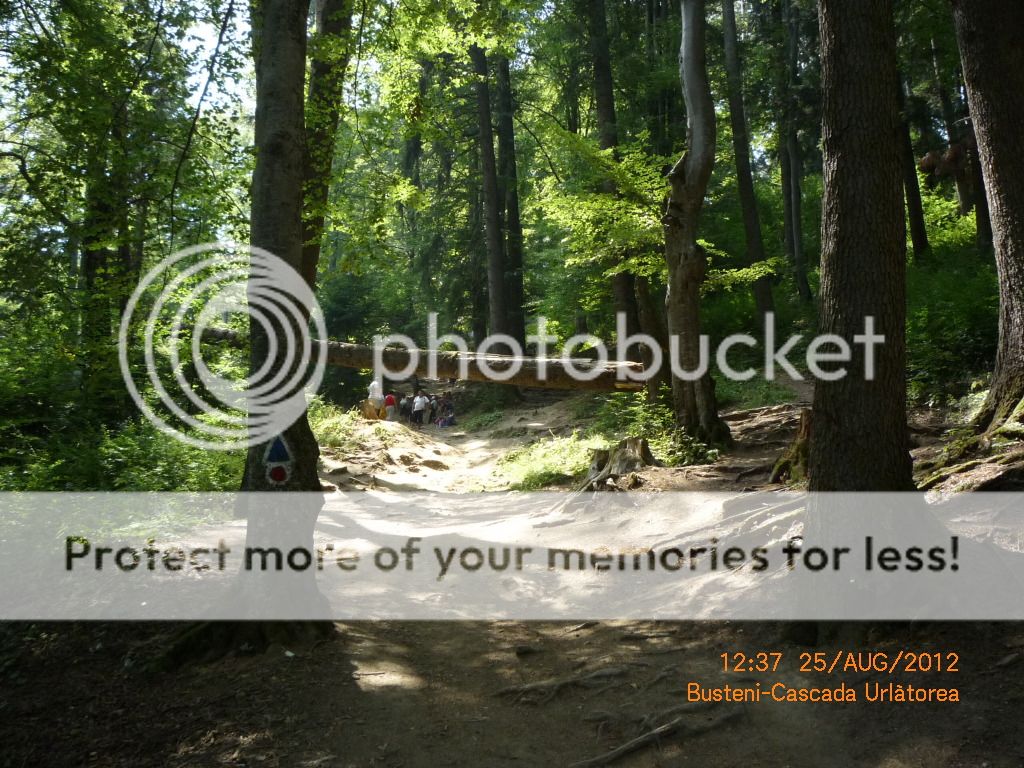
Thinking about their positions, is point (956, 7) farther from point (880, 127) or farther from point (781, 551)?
point (781, 551)

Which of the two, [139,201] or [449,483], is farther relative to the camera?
[449,483]

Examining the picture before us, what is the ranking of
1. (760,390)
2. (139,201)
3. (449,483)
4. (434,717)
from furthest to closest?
(760,390)
(449,483)
(139,201)
(434,717)

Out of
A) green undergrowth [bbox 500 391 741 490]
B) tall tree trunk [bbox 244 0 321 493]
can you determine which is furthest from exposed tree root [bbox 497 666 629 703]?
green undergrowth [bbox 500 391 741 490]

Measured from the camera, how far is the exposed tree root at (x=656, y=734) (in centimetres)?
407

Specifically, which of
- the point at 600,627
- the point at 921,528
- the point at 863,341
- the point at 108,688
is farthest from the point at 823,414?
the point at 108,688

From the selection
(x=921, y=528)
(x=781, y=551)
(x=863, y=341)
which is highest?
(x=863, y=341)

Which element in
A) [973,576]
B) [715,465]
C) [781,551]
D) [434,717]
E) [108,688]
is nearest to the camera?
[973,576]

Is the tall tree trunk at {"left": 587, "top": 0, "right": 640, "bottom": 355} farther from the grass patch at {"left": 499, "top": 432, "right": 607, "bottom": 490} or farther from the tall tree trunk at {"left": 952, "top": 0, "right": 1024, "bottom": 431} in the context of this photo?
the tall tree trunk at {"left": 952, "top": 0, "right": 1024, "bottom": 431}

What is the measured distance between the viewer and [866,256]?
4.82 metres

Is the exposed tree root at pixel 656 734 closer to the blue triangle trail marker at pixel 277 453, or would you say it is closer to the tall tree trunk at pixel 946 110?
the blue triangle trail marker at pixel 277 453

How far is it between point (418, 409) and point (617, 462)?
607 inches

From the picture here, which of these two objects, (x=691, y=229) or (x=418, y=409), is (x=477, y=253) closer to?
(x=418, y=409)

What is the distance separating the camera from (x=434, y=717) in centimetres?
479

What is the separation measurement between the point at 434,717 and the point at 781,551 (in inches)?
118
